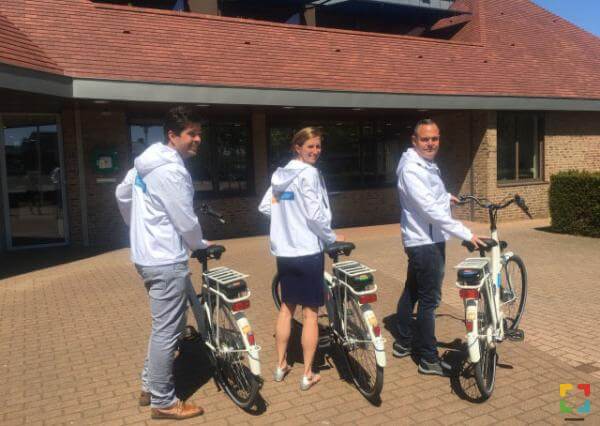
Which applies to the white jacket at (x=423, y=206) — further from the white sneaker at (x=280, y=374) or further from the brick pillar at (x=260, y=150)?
the brick pillar at (x=260, y=150)

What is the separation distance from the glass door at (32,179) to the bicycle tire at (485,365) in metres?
9.10

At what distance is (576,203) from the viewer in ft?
35.3

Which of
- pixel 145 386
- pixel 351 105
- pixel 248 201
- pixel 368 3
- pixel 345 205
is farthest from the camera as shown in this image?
pixel 368 3

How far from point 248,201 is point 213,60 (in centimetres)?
328

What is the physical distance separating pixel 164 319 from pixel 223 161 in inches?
360

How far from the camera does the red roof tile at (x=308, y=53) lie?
9609mm

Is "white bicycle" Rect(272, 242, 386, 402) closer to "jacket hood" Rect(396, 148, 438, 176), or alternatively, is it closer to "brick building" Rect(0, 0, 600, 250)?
"jacket hood" Rect(396, 148, 438, 176)

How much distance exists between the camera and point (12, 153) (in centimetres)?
1041

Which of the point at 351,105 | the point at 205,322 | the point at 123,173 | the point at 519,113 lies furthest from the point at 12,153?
the point at 519,113

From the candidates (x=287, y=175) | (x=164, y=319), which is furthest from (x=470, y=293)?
(x=164, y=319)

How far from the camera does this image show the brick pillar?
Result: 12.5 m

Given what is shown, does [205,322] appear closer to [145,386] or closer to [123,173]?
[145,386]

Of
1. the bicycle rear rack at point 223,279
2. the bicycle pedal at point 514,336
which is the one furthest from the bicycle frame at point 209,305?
the bicycle pedal at point 514,336

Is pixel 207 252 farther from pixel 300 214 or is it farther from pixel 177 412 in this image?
pixel 177 412
